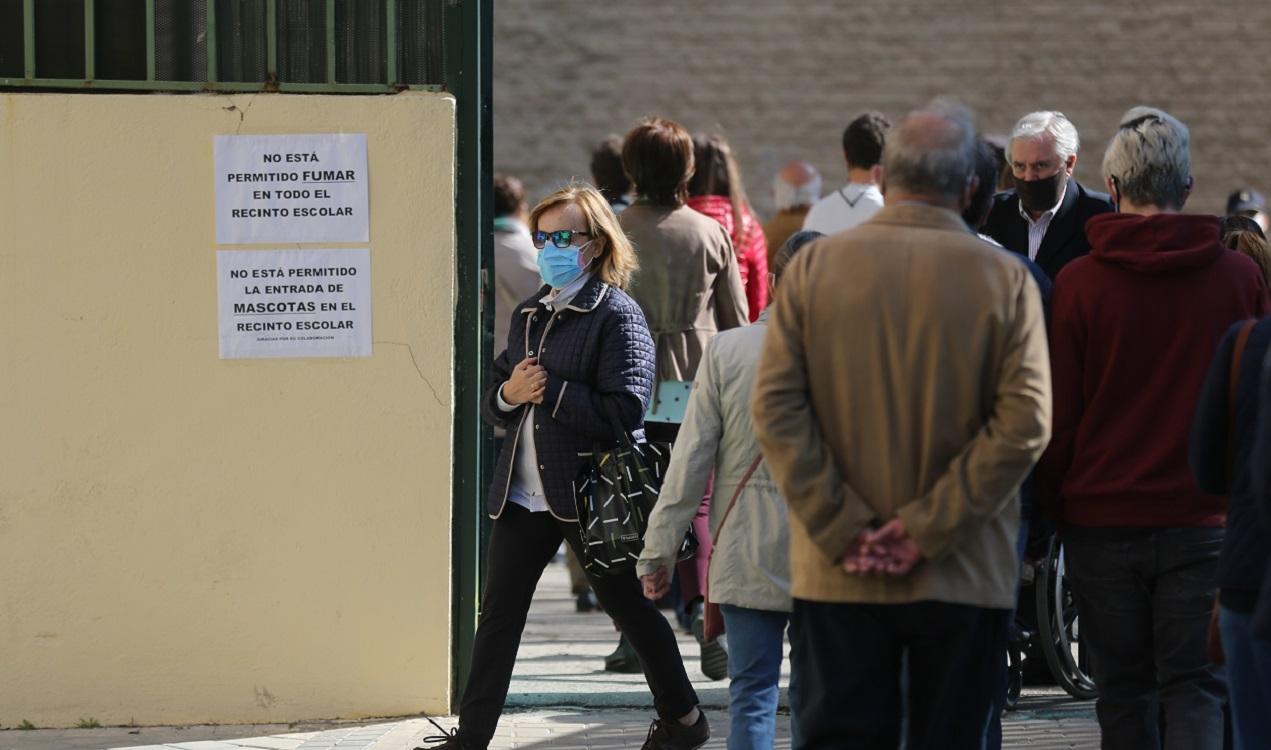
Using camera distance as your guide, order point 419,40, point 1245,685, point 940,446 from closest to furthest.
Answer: point 940,446, point 1245,685, point 419,40

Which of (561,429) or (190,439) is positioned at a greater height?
(561,429)

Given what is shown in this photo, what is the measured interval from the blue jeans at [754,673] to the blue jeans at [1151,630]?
79cm

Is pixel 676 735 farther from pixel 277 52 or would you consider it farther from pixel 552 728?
pixel 277 52

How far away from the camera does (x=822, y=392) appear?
11.8 feet

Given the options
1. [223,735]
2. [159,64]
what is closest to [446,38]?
[159,64]

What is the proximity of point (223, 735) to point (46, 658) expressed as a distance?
25.1 inches

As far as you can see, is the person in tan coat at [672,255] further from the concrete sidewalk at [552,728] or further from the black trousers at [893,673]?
the black trousers at [893,673]

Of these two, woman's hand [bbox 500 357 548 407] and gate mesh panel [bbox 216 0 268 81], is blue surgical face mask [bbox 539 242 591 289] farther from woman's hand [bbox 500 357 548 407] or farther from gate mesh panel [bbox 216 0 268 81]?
gate mesh panel [bbox 216 0 268 81]

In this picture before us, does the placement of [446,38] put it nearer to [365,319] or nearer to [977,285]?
[365,319]

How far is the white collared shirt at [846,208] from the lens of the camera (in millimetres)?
7074

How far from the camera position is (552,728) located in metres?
5.94

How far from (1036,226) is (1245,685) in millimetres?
2312

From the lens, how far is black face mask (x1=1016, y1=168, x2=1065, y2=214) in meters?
5.51

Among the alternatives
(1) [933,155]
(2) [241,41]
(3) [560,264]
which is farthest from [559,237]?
(1) [933,155]
